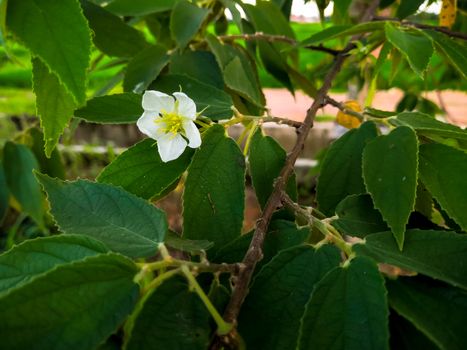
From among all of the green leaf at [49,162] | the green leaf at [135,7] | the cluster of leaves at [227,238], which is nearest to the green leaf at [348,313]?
the cluster of leaves at [227,238]

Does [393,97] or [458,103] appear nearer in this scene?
[458,103]

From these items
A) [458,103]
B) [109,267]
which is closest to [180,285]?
[109,267]

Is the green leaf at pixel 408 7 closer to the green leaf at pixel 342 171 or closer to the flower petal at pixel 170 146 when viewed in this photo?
the green leaf at pixel 342 171

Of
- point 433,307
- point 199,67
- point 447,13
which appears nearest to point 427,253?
point 433,307

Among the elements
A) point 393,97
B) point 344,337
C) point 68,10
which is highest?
point 68,10

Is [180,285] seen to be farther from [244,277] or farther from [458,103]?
[458,103]

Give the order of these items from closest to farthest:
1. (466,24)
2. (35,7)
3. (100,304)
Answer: (100,304), (35,7), (466,24)
